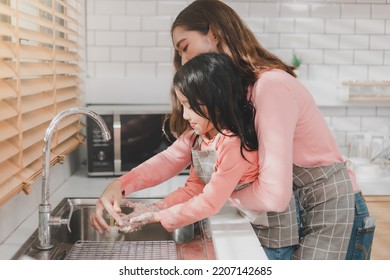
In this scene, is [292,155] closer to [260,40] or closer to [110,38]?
[260,40]

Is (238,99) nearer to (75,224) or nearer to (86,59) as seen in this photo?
(75,224)

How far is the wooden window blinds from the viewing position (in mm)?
875

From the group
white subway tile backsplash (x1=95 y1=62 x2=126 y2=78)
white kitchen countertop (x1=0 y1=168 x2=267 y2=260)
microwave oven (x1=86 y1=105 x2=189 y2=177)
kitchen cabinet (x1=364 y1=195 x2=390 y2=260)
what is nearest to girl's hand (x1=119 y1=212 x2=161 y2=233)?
white kitchen countertop (x1=0 y1=168 x2=267 y2=260)

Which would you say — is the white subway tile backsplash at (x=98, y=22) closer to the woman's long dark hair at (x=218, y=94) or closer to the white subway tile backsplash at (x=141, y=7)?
the white subway tile backsplash at (x=141, y=7)

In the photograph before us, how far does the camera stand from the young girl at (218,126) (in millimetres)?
892

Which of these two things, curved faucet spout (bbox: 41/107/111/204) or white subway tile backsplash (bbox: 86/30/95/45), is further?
white subway tile backsplash (bbox: 86/30/95/45)

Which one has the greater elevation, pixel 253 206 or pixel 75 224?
pixel 253 206

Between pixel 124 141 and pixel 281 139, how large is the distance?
69cm

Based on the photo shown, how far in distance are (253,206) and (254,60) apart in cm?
26

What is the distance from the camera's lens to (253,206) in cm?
90

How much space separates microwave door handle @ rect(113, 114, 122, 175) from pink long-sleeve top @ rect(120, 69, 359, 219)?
58cm

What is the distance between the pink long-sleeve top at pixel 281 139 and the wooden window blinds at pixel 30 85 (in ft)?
1.27

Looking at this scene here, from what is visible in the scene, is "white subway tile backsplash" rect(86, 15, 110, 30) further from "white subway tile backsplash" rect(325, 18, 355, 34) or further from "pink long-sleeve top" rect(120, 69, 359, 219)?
"pink long-sleeve top" rect(120, 69, 359, 219)
